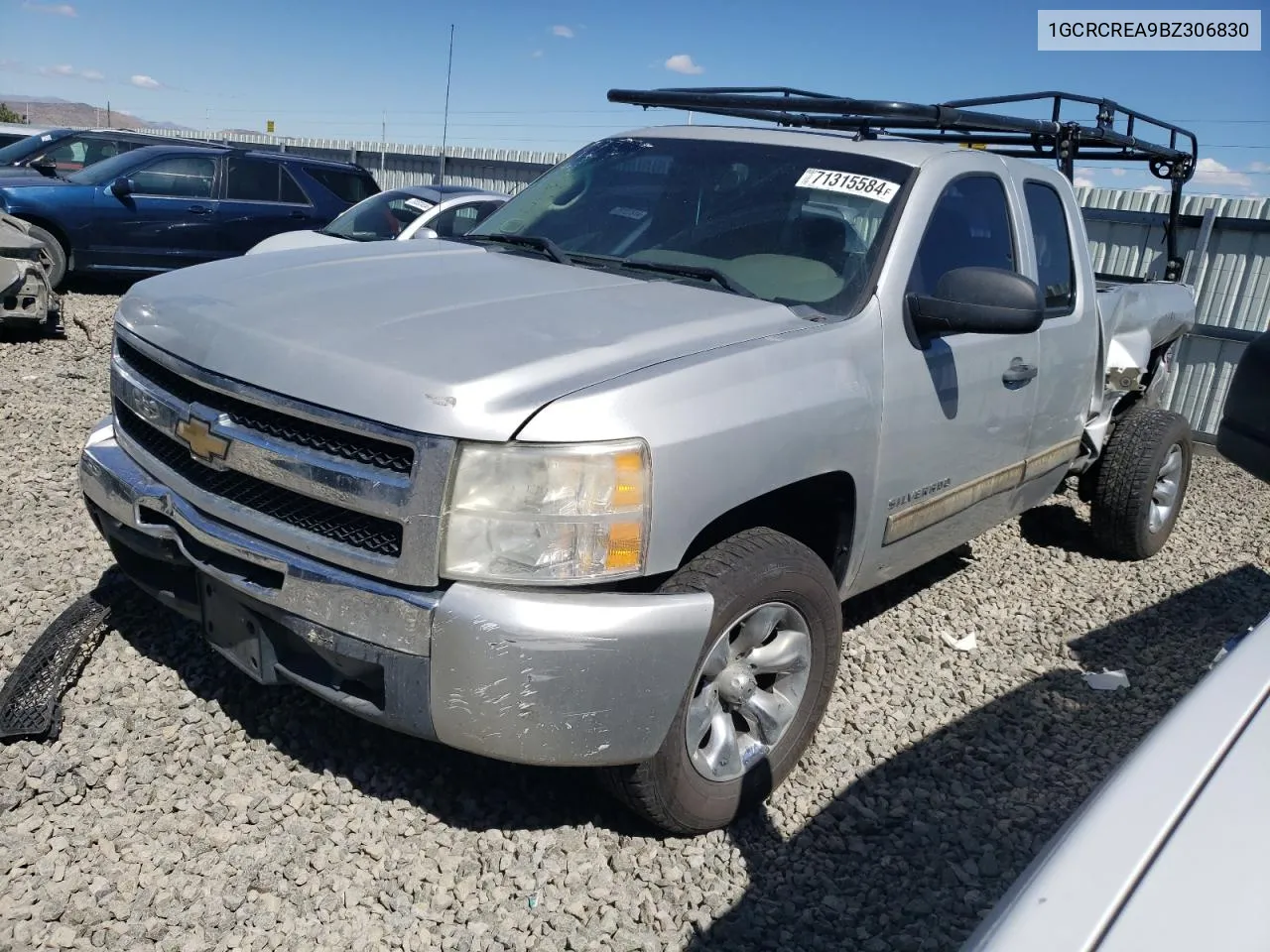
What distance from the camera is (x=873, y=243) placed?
10.8 feet

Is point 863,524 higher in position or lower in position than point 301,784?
higher

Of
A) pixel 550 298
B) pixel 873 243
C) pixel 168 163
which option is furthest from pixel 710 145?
pixel 168 163

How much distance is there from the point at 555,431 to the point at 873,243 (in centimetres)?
152

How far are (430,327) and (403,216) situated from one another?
24.3 ft

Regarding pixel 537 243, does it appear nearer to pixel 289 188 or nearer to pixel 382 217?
pixel 382 217

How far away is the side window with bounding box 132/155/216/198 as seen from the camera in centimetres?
1074

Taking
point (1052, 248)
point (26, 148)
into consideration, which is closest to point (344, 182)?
point (26, 148)

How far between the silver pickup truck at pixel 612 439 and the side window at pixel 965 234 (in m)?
0.02

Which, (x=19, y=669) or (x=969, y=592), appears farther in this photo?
(x=969, y=592)

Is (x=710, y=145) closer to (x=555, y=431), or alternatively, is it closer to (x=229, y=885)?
(x=555, y=431)

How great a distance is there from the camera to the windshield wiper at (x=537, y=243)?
3516 millimetres

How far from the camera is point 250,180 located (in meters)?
11.5

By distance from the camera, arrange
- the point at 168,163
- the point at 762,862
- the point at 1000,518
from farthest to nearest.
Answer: the point at 168,163, the point at 1000,518, the point at 762,862

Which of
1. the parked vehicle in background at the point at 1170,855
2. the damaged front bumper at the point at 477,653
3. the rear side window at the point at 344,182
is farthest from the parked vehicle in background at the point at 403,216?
the parked vehicle in background at the point at 1170,855
